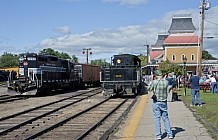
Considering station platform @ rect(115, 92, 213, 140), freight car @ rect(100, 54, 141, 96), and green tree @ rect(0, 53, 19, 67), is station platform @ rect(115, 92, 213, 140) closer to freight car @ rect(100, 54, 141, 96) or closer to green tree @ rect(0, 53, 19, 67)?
freight car @ rect(100, 54, 141, 96)

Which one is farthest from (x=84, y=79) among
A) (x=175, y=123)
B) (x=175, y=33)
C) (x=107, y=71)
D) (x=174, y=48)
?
(x=175, y=33)

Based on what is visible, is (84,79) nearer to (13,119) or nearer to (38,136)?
(13,119)

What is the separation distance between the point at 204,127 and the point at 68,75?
29.4 metres

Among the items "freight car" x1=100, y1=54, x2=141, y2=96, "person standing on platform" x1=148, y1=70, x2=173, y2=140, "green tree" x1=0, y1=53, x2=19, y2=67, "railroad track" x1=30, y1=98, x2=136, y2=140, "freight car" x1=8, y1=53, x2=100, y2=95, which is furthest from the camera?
"green tree" x1=0, y1=53, x2=19, y2=67

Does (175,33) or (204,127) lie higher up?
(175,33)

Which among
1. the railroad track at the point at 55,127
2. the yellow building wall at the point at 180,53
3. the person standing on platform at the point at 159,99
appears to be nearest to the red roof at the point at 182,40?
the yellow building wall at the point at 180,53

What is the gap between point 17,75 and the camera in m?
32.1

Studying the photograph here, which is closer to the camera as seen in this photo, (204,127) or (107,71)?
(204,127)

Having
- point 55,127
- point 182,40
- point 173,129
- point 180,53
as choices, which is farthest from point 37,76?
point 182,40

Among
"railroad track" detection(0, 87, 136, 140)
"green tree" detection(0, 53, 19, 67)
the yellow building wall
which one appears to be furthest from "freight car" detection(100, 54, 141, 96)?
"green tree" detection(0, 53, 19, 67)

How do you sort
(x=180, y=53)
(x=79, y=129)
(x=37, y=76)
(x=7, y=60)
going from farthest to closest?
(x=7, y=60)
(x=180, y=53)
(x=37, y=76)
(x=79, y=129)

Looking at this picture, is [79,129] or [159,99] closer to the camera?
[159,99]

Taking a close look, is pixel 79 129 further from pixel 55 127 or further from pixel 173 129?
pixel 173 129

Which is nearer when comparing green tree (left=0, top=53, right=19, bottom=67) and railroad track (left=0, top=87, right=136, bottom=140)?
railroad track (left=0, top=87, right=136, bottom=140)
